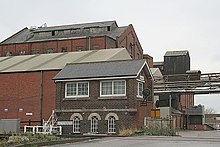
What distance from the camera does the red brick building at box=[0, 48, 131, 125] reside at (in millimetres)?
38500

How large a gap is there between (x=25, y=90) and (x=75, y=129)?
10226mm

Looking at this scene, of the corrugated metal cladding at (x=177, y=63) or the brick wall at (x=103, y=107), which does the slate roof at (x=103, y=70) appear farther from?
the corrugated metal cladding at (x=177, y=63)

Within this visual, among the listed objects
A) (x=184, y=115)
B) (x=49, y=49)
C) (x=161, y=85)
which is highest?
(x=49, y=49)

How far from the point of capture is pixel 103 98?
31219 millimetres

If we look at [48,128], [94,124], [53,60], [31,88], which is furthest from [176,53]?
[48,128]

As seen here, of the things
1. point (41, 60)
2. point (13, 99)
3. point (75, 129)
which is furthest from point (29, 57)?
point (75, 129)

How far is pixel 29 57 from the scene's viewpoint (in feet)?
161

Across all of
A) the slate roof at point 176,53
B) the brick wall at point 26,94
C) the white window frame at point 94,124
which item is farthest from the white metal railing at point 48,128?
the slate roof at point 176,53

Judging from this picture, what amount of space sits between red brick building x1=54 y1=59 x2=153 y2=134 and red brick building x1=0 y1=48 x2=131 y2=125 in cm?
539

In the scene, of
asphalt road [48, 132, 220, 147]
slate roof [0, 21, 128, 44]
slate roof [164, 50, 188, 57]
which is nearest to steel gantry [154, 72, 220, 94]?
slate roof [0, 21, 128, 44]

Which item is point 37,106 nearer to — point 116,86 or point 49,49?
point 116,86

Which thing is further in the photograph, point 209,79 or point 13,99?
point 209,79

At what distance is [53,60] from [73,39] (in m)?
18.3

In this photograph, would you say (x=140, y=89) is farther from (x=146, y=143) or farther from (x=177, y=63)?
(x=177, y=63)
